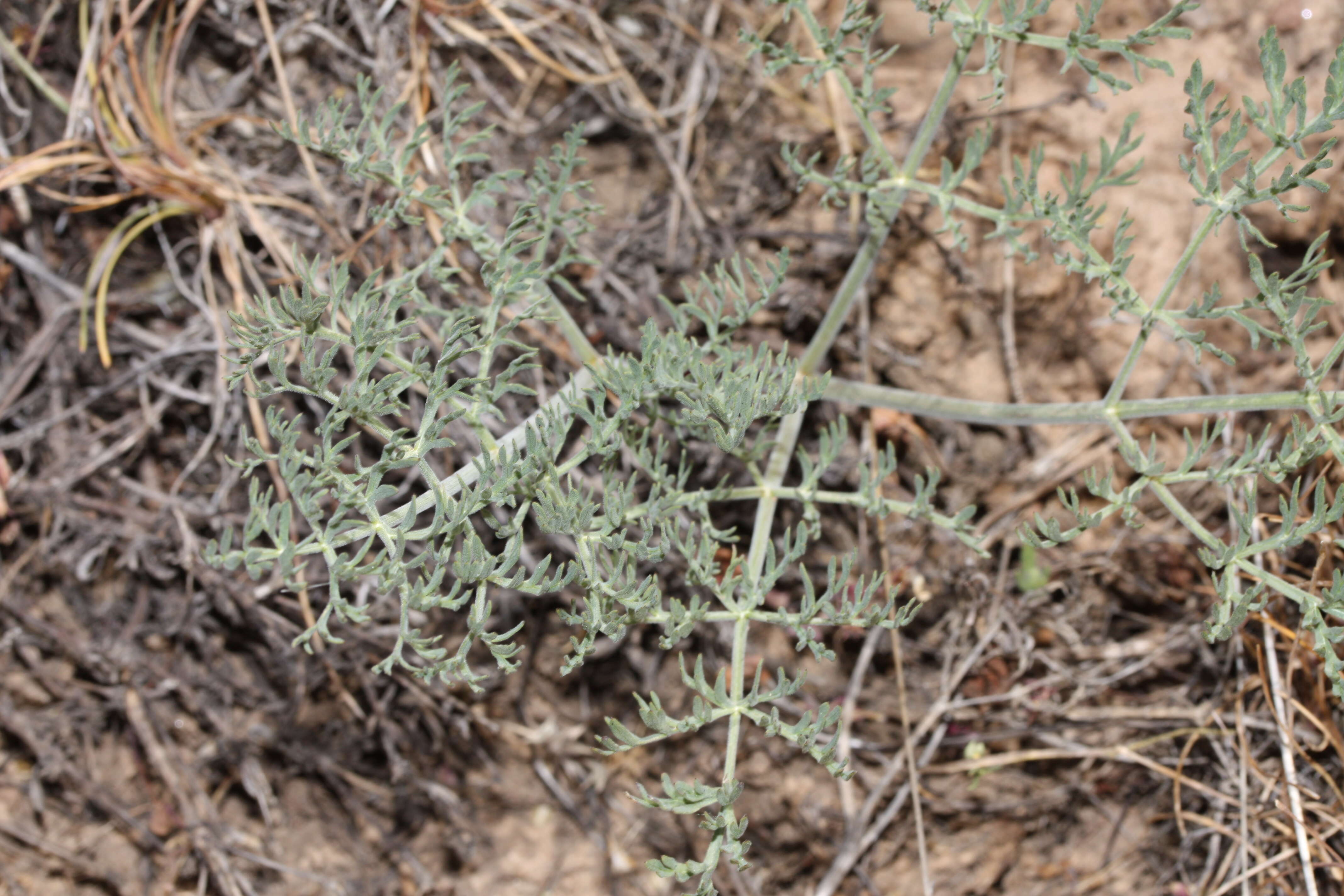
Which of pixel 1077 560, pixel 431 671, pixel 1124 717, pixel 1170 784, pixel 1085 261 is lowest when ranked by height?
pixel 1170 784

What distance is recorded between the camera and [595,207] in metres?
2.36

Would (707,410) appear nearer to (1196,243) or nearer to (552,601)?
(1196,243)

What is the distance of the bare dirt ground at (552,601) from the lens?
2771mm

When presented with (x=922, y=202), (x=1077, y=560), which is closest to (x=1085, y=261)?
(x=922, y=202)

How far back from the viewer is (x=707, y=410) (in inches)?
75.2

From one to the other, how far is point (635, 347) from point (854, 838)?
4.88 ft

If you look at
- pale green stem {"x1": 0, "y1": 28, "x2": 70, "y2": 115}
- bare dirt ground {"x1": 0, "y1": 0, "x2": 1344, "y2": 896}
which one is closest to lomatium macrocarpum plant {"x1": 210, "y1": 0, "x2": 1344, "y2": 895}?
bare dirt ground {"x1": 0, "y1": 0, "x2": 1344, "y2": 896}

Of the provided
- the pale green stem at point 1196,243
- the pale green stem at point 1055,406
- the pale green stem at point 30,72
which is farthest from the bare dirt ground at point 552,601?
the pale green stem at point 1196,243

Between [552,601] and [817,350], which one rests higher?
[817,350]

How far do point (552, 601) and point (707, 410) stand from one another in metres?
1.16

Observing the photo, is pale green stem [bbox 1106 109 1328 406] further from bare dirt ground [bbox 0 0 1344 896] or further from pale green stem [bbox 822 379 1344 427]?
bare dirt ground [bbox 0 0 1344 896]

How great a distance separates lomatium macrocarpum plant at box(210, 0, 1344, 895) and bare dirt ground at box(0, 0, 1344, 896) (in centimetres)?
33

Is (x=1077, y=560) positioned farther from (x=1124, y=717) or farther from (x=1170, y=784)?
(x=1170, y=784)

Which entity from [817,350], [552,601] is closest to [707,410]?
[817,350]
